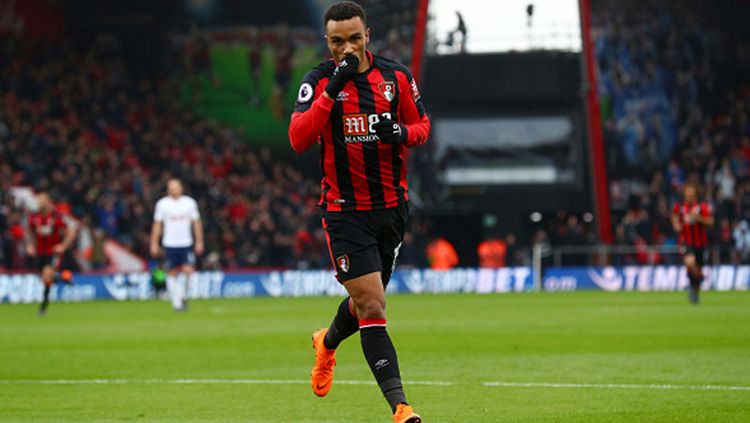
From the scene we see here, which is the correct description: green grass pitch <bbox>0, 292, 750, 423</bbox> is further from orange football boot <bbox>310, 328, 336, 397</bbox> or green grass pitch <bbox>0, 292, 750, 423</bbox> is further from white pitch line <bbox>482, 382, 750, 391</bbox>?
orange football boot <bbox>310, 328, 336, 397</bbox>

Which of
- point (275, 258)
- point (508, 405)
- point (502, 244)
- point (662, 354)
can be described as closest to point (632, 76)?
point (502, 244)

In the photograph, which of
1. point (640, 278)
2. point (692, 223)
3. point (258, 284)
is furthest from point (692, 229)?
point (258, 284)

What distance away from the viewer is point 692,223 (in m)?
23.0

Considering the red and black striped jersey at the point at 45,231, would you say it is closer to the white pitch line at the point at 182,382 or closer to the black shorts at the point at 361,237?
the white pitch line at the point at 182,382

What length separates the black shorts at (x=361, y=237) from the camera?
6.96m

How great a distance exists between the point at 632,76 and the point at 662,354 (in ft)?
95.9

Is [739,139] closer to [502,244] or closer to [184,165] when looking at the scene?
[502,244]

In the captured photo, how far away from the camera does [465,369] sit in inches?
424

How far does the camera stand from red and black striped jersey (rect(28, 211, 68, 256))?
21750 mm

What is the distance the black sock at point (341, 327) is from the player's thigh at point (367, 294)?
0.81 meters

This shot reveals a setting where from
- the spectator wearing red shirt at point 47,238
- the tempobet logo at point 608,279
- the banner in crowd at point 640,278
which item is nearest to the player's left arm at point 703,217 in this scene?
the banner in crowd at point 640,278

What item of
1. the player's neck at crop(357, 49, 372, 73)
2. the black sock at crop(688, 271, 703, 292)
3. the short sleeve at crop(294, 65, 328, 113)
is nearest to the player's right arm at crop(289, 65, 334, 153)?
the short sleeve at crop(294, 65, 328, 113)

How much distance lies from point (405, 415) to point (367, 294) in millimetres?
879

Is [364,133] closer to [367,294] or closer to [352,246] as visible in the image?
[352,246]
